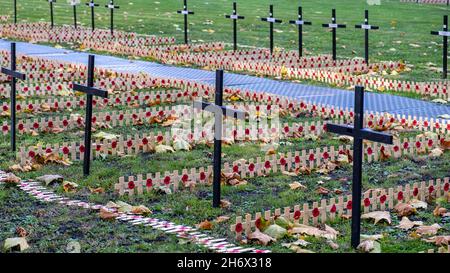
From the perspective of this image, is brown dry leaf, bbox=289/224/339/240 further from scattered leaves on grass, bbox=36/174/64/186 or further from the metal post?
scattered leaves on grass, bbox=36/174/64/186

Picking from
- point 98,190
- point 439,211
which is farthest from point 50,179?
point 439,211

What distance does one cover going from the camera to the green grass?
82.9ft

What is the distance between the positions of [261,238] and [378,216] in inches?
51.4

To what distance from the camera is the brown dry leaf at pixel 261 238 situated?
8.22 m

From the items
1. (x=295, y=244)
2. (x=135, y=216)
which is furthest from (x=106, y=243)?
(x=295, y=244)

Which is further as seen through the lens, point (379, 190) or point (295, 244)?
point (379, 190)

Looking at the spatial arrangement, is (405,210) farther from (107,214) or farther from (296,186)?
(107,214)

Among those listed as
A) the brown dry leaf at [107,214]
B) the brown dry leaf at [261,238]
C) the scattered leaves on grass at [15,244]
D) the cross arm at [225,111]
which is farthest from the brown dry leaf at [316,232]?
the scattered leaves on grass at [15,244]

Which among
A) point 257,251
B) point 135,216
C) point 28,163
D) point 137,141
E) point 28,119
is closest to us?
point 257,251

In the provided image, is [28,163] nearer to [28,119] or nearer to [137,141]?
[137,141]

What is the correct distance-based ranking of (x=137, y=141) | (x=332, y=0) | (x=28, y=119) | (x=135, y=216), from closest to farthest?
1. (x=135, y=216)
2. (x=137, y=141)
3. (x=28, y=119)
4. (x=332, y=0)

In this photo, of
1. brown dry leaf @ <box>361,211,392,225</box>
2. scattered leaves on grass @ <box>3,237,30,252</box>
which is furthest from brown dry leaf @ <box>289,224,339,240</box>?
scattered leaves on grass @ <box>3,237,30,252</box>
